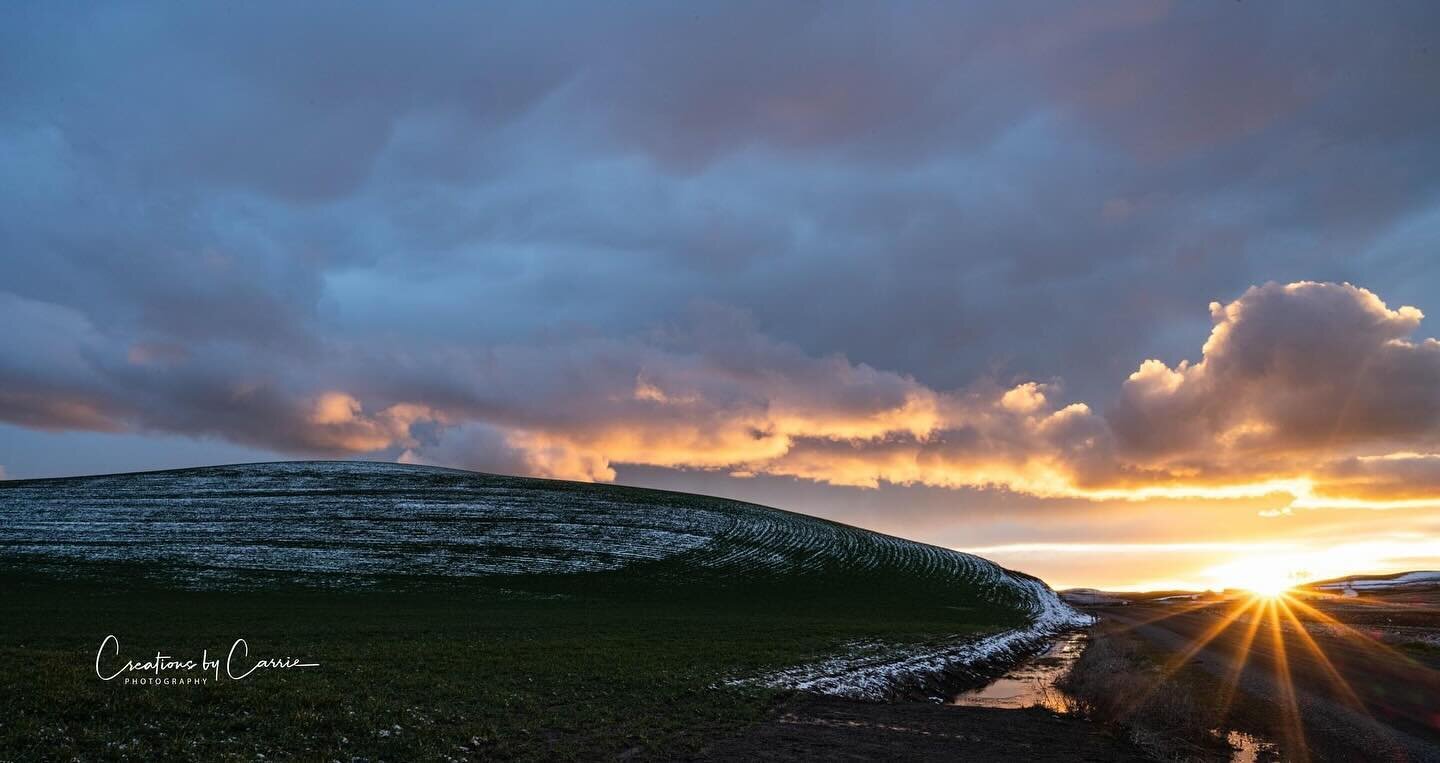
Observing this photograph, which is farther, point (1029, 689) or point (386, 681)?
point (1029, 689)

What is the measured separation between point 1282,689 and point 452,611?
4118cm

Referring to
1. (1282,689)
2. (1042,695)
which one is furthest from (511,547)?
(1282,689)

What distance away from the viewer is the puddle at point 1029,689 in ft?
87.2

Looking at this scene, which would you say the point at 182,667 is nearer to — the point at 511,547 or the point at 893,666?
the point at 893,666

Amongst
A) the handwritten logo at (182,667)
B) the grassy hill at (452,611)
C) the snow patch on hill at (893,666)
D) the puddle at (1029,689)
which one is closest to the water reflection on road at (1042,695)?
the puddle at (1029,689)

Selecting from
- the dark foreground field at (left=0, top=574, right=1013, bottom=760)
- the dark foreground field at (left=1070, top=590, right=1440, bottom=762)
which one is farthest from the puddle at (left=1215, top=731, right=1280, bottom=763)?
the dark foreground field at (left=0, top=574, right=1013, bottom=760)

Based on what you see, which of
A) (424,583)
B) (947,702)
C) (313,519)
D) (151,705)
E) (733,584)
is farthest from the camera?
(313,519)

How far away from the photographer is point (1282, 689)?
88.1 ft

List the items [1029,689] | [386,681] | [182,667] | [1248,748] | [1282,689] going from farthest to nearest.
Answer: [1029,689] → [1282,689] → [386,681] → [182,667] → [1248,748]

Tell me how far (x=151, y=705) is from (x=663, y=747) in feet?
36.0

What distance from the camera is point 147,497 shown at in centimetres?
8838

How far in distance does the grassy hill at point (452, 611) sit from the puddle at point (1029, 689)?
5.48ft

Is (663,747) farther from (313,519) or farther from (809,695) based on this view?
(313,519)

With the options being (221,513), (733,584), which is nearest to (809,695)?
(733,584)
